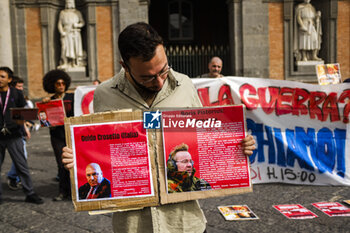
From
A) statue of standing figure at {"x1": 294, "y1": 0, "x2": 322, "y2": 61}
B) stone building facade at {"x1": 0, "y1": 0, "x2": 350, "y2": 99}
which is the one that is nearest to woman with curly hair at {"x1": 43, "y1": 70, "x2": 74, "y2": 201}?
stone building facade at {"x1": 0, "y1": 0, "x2": 350, "y2": 99}

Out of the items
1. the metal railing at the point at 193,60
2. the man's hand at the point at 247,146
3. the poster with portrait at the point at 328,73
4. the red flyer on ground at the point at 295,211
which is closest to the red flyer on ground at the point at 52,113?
the red flyer on ground at the point at 295,211

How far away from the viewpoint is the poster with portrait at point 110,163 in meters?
1.67

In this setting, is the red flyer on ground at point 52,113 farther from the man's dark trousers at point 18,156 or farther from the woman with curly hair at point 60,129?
the man's dark trousers at point 18,156

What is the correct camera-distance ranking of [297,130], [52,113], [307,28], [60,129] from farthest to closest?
[307,28], [297,130], [60,129], [52,113]

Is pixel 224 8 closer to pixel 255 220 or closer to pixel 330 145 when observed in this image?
pixel 330 145

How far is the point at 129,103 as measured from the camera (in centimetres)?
175

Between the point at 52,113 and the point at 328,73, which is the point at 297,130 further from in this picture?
the point at 52,113

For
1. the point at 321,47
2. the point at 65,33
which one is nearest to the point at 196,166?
the point at 65,33

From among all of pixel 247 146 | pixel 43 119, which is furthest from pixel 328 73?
pixel 247 146

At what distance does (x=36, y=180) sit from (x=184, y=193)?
197 inches

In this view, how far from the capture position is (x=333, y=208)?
4016mm

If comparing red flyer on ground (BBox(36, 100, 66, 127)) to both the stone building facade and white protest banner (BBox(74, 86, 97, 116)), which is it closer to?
white protest banner (BBox(74, 86, 97, 116))

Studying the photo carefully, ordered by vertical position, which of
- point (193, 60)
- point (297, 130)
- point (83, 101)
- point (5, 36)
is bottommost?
point (297, 130)

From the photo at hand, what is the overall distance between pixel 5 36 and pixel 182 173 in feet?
39.4
